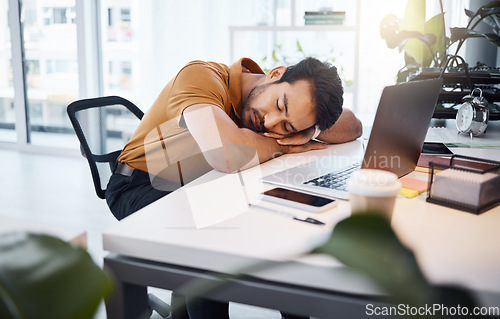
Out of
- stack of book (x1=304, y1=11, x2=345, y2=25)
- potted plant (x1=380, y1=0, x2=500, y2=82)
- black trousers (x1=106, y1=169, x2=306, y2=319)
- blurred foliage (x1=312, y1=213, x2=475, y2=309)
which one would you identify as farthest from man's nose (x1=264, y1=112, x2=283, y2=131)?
stack of book (x1=304, y1=11, x2=345, y2=25)

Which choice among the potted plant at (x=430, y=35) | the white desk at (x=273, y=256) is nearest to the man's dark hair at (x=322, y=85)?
the white desk at (x=273, y=256)

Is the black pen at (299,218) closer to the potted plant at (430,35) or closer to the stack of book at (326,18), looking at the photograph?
the potted plant at (430,35)

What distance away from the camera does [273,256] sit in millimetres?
722

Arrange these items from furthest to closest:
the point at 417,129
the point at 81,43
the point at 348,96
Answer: the point at 81,43 → the point at 348,96 → the point at 417,129

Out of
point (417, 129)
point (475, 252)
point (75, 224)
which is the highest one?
point (417, 129)

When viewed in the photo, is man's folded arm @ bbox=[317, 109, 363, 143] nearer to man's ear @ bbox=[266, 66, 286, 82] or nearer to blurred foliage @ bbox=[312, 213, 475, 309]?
man's ear @ bbox=[266, 66, 286, 82]

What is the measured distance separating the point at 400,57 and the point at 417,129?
2742mm

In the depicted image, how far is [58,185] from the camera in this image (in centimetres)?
357

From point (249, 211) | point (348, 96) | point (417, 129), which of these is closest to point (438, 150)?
point (417, 129)

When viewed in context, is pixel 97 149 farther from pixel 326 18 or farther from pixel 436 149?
pixel 326 18

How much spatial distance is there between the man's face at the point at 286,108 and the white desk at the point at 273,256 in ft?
1.88

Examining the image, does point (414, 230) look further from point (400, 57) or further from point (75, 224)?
point (400, 57)

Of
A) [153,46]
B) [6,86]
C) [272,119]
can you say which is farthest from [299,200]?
[6,86]

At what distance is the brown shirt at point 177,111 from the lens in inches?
56.5
